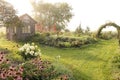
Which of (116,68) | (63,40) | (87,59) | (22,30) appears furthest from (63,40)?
(116,68)

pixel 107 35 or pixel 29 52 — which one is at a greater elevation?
pixel 107 35

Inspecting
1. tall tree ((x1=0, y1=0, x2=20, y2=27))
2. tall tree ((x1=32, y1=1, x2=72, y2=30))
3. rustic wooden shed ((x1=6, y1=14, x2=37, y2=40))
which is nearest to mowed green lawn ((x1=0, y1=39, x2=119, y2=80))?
tall tree ((x1=0, y1=0, x2=20, y2=27))

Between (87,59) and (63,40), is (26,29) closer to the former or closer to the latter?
(63,40)

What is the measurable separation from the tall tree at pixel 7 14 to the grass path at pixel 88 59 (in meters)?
3.49

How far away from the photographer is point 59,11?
45.8 meters

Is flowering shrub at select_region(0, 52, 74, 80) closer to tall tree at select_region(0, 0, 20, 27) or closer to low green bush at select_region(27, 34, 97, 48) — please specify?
low green bush at select_region(27, 34, 97, 48)

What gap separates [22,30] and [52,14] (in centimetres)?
1650

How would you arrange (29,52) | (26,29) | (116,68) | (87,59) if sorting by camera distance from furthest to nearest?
(26,29), (87,59), (29,52), (116,68)

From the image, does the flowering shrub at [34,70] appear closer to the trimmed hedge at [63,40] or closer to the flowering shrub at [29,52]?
the flowering shrub at [29,52]

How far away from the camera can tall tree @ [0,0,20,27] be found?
24.8 metres

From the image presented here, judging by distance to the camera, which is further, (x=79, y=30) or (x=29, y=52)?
(x=79, y=30)

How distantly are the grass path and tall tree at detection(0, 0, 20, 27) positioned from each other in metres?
3.49

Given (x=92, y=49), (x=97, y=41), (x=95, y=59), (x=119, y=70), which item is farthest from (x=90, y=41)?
(x=119, y=70)

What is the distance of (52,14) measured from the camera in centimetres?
4547
